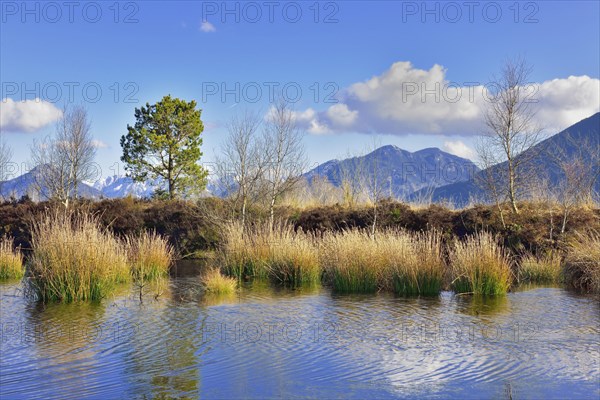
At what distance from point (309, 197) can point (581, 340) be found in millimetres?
25469

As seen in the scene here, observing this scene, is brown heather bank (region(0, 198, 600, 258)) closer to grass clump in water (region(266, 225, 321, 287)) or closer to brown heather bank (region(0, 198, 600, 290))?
brown heather bank (region(0, 198, 600, 290))

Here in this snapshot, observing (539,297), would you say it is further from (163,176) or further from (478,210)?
(163,176)

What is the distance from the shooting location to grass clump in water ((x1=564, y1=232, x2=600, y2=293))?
14156mm

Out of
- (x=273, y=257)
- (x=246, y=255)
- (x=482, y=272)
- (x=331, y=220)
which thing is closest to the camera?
(x=482, y=272)

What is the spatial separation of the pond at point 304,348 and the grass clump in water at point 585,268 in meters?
1.46

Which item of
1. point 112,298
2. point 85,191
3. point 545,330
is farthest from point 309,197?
point 545,330

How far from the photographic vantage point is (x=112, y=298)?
1311 centimetres

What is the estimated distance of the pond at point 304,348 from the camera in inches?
270

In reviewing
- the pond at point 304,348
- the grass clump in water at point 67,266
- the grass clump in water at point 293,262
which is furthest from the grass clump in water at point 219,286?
the grass clump in water at point 67,266

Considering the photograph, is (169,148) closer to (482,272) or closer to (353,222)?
(353,222)

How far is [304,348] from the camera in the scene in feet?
28.7

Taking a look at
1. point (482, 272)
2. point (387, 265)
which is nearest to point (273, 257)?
point (387, 265)

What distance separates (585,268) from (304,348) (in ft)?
30.5

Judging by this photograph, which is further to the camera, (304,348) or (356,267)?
(356,267)
